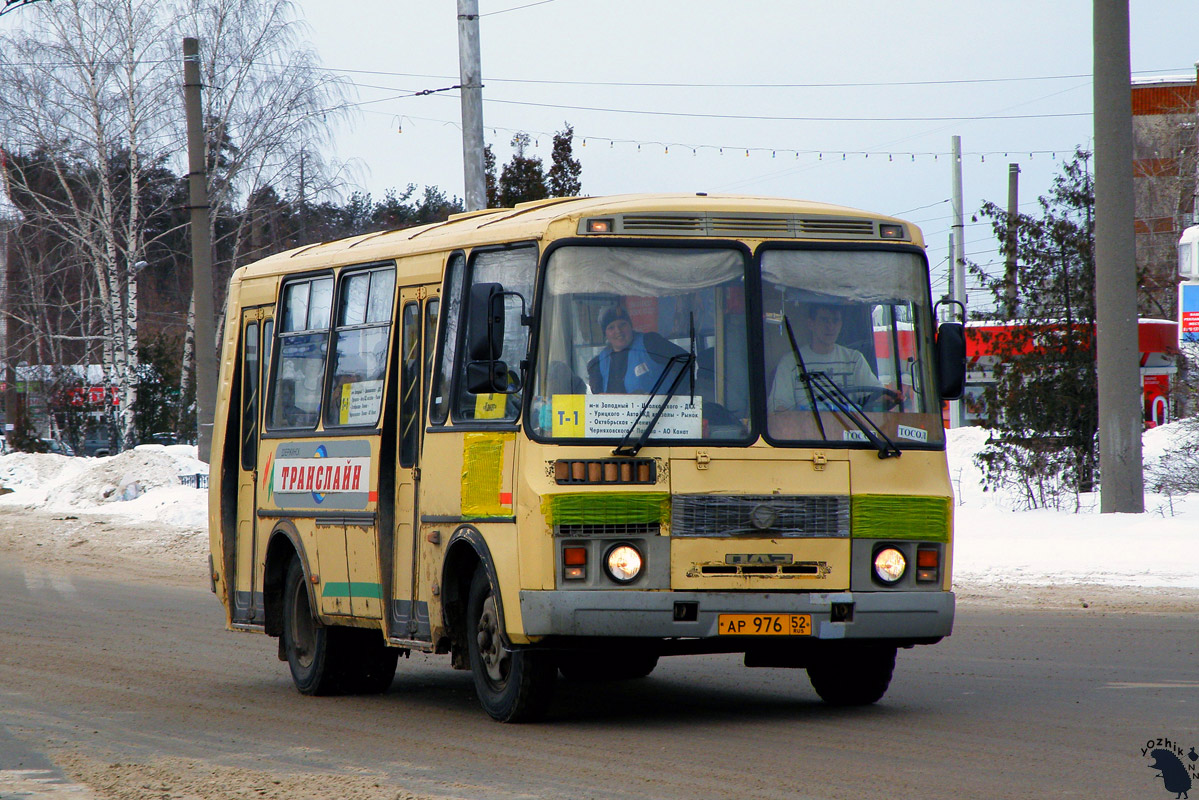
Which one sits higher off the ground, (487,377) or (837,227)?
(837,227)

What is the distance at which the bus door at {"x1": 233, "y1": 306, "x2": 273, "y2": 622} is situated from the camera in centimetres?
1231

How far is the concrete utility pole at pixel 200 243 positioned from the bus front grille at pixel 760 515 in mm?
20883

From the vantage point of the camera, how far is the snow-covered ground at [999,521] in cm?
1777

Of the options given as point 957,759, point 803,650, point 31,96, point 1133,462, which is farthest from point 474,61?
point 31,96

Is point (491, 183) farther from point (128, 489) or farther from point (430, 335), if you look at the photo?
point (430, 335)

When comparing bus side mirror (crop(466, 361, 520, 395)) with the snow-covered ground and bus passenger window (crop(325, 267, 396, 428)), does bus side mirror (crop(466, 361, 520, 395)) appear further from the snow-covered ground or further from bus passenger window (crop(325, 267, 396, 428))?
the snow-covered ground

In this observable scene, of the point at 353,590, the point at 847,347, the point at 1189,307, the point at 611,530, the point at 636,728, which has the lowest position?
the point at 636,728

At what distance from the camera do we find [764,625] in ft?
28.8

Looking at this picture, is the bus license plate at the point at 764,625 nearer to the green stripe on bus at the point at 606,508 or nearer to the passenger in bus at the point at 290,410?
the green stripe on bus at the point at 606,508

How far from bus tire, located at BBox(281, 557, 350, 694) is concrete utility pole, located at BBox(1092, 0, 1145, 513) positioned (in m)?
11.7

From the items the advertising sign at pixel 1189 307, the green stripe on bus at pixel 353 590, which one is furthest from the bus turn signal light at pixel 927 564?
the advertising sign at pixel 1189 307

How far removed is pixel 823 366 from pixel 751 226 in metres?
0.84

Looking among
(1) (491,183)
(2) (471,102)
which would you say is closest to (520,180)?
(1) (491,183)

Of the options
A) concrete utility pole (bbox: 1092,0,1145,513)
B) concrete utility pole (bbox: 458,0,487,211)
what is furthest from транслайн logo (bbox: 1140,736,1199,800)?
concrete utility pole (bbox: 458,0,487,211)
